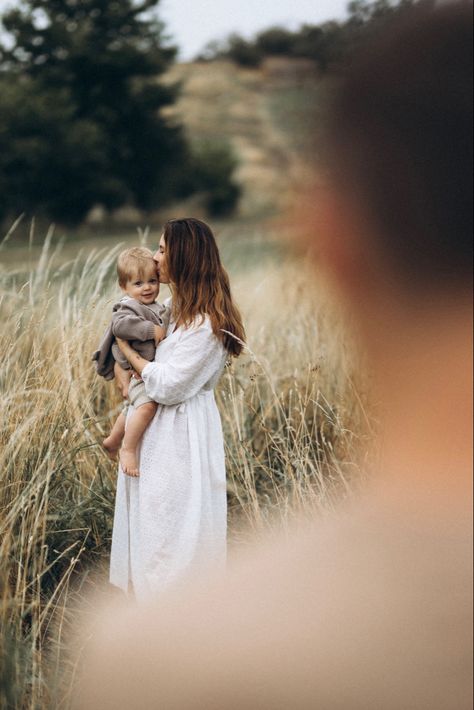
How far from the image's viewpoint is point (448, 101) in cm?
72

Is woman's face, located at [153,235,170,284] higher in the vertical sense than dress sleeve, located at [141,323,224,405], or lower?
higher

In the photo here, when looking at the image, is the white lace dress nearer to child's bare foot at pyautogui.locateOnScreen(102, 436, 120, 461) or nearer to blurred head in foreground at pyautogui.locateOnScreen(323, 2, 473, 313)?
child's bare foot at pyautogui.locateOnScreen(102, 436, 120, 461)

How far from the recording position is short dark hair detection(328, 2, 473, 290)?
28.3 inches

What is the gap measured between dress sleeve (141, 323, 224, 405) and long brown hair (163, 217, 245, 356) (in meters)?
0.04

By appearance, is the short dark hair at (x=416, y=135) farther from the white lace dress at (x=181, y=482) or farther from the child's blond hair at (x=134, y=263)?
the child's blond hair at (x=134, y=263)

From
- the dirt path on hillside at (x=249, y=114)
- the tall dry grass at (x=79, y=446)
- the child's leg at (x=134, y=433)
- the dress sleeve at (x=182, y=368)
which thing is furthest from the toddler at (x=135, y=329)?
the dirt path on hillside at (x=249, y=114)

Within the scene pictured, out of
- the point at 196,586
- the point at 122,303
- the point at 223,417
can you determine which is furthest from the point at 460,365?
the point at 223,417

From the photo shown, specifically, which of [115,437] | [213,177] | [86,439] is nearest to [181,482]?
[115,437]

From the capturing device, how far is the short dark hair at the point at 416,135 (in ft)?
2.36

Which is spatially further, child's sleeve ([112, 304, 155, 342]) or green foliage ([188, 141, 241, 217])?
green foliage ([188, 141, 241, 217])

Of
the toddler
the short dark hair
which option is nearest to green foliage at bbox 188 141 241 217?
the toddler

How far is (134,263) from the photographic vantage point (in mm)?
2740

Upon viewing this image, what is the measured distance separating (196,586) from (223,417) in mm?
3395

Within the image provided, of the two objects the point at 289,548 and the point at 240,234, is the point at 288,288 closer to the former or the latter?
the point at 289,548
